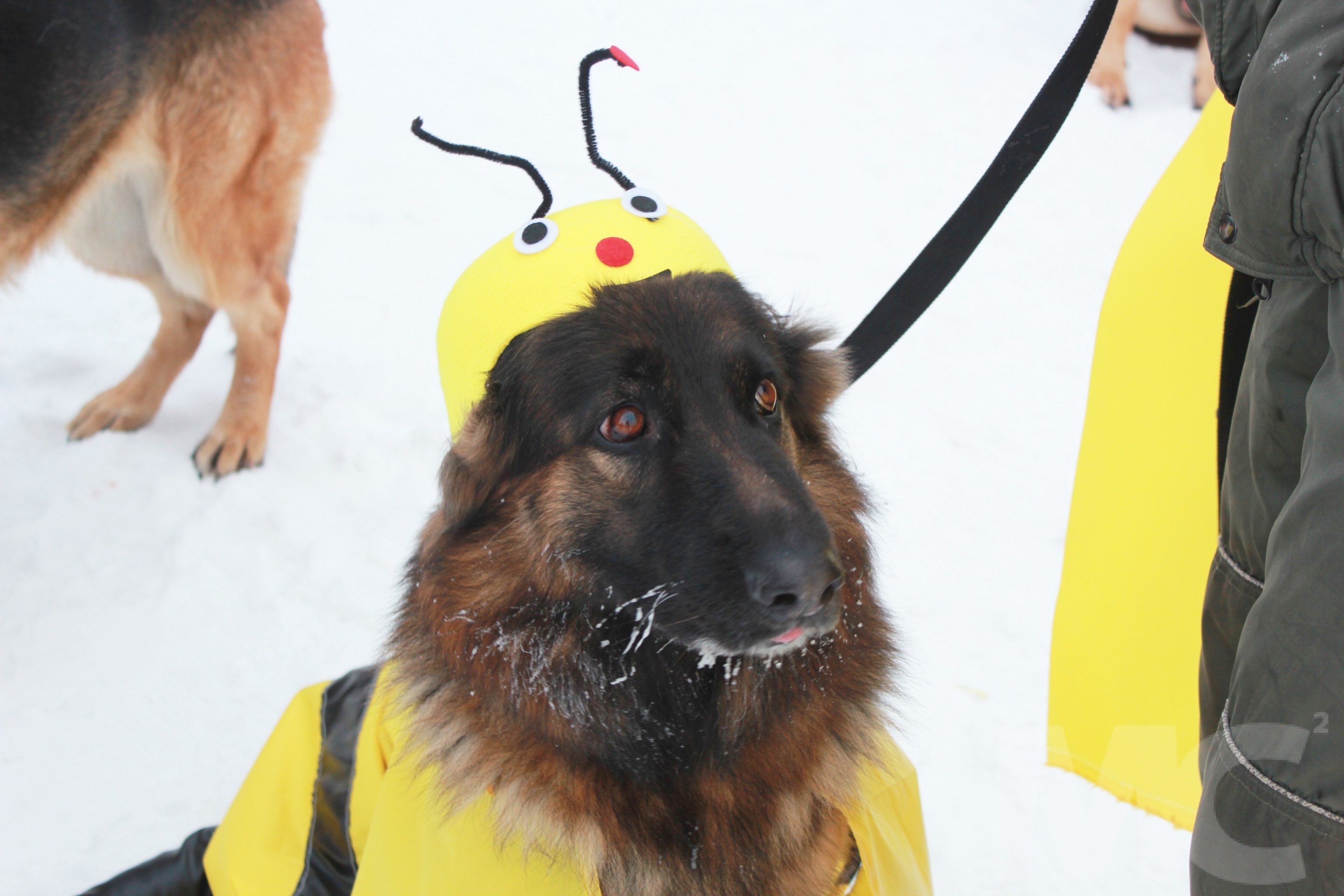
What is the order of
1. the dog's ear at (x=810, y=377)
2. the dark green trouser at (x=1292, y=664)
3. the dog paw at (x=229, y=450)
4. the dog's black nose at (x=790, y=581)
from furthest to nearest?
the dog paw at (x=229, y=450) → the dog's ear at (x=810, y=377) → the dog's black nose at (x=790, y=581) → the dark green trouser at (x=1292, y=664)

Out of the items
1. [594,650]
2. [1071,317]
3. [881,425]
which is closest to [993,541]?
[881,425]

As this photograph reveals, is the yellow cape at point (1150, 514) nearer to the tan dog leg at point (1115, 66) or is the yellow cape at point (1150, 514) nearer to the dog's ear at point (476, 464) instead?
the dog's ear at point (476, 464)

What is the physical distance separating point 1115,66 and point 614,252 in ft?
18.3

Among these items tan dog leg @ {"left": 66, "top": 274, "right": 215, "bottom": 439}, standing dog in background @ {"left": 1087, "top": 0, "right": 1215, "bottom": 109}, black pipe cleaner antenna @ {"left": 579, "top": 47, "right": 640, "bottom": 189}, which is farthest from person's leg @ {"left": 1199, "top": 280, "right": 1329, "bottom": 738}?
standing dog in background @ {"left": 1087, "top": 0, "right": 1215, "bottom": 109}

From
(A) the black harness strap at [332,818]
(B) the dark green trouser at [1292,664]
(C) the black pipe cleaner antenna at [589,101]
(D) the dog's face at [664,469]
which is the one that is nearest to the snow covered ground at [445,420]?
(A) the black harness strap at [332,818]

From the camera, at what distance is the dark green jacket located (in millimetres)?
1046

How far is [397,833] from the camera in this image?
171cm

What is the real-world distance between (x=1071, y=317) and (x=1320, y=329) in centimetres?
355

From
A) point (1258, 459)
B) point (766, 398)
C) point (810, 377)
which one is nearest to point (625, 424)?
point (766, 398)

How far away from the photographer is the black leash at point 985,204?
72.2 inches

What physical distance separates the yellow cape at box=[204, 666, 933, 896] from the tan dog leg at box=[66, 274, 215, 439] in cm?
228

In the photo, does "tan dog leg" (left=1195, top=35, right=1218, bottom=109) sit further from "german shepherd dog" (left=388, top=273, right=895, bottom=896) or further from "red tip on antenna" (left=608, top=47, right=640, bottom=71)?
"german shepherd dog" (left=388, top=273, right=895, bottom=896)

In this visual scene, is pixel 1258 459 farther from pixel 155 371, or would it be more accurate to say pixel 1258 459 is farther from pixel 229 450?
pixel 155 371

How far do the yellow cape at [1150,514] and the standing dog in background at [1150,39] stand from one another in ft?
15.0
